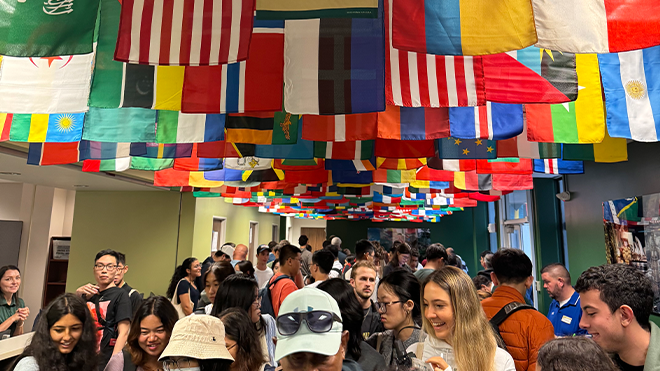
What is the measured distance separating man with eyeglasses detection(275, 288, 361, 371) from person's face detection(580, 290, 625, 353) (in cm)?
A: 104

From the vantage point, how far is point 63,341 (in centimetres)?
247

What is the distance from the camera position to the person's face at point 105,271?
3.72m

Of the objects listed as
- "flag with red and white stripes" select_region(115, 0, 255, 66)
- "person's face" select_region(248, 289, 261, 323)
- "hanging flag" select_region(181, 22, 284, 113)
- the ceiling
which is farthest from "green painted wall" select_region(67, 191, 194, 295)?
"flag with red and white stripes" select_region(115, 0, 255, 66)

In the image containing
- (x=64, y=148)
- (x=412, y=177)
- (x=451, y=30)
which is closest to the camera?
(x=451, y=30)

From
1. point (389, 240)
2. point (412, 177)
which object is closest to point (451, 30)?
point (412, 177)

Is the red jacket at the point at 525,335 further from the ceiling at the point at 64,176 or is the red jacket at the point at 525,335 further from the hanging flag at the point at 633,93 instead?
the ceiling at the point at 64,176

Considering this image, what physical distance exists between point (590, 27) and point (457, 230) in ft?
56.5

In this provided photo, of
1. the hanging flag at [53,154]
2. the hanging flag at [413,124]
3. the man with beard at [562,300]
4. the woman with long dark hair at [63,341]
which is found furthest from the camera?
the hanging flag at [53,154]

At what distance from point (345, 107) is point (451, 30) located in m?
0.58

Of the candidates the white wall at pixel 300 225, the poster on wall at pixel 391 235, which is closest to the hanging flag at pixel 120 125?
the poster on wall at pixel 391 235

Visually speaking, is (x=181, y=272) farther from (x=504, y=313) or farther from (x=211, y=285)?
(x=504, y=313)

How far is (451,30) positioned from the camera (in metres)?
1.77

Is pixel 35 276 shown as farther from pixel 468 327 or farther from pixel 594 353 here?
pixel 594 353

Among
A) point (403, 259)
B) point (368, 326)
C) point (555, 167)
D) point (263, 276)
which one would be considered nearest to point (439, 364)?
point (368, 326)
